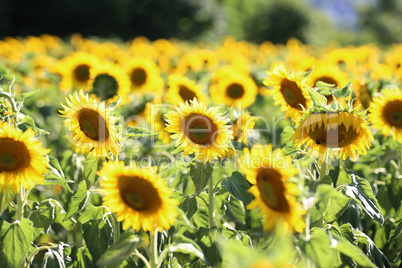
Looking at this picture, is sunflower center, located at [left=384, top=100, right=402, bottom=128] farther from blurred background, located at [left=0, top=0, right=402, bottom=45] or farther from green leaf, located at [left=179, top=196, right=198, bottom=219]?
blurred background, located at [left=0, top=0, right=402, bottom=45]

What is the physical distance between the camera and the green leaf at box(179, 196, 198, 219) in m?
1.97

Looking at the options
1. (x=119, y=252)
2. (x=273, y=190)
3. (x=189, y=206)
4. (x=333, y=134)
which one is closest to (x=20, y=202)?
(x=119, y=252)

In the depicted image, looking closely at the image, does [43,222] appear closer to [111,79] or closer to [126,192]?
[126,192]

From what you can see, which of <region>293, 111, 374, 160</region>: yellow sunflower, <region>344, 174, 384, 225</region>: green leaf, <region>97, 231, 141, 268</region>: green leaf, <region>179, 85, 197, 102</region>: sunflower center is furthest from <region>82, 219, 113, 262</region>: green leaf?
<region>179, 85, 197, 102</region>: sunflower center

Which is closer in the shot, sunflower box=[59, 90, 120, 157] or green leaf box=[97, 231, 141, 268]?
green leaf box=[97, 231, 141, 268]

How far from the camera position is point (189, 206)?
1.99m

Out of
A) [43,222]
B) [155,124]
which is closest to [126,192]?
[43,222]

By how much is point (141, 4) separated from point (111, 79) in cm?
1550

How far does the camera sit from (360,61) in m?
5.39

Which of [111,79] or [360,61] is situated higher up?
[360,61]

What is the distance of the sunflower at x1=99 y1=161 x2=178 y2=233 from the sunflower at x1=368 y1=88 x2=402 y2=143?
1126mm

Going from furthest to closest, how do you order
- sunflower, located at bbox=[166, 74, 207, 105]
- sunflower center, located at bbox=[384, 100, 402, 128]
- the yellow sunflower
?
sunflower, located at bbox=[166, 74, 207, 105] < sunflower center, located at bbox=[384, 100, 402, 128] < the yellow sunflower

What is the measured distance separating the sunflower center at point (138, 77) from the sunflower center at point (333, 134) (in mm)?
2257

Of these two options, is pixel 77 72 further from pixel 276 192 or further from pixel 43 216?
pixel 276 192
